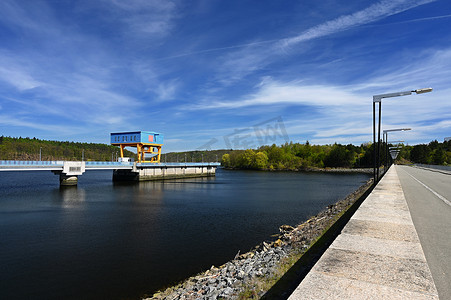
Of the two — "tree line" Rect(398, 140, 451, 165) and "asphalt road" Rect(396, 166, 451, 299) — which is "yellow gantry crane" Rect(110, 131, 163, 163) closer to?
"asphalt road" Rect(396, 166, 451, 299)

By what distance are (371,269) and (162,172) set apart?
79768 mm

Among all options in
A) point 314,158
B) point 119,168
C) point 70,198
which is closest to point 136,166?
point 119,168

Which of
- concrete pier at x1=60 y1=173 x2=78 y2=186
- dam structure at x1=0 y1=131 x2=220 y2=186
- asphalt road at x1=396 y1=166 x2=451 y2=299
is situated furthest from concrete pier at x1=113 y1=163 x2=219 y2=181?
asphalt road at x1=396 y1=166 x2=451 y2=299

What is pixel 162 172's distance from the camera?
82000mm

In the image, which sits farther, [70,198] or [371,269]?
[70,198]

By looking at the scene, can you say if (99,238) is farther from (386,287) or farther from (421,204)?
(421,204)

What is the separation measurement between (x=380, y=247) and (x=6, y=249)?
18.9 m

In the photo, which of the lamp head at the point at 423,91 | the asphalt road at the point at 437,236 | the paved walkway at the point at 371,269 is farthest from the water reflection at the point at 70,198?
the lamp head at the point at 423,91

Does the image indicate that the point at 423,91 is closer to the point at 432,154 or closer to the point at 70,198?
the point at 70,198

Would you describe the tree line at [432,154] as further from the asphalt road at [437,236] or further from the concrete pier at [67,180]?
the concrete pier at [67,180]

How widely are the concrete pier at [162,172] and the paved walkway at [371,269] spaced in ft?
232

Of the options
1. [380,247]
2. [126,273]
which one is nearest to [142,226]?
[126,273]

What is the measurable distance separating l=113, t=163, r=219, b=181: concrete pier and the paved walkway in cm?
7078

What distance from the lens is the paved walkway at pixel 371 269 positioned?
4371 mm
